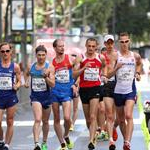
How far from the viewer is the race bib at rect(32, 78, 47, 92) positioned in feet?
42.0

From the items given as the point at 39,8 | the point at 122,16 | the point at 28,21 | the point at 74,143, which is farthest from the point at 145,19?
the point at 74,143

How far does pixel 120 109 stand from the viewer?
13141mm

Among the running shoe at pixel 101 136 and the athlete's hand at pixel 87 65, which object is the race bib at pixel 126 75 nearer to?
the athlete's hand at pixel 87 65

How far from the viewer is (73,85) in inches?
536

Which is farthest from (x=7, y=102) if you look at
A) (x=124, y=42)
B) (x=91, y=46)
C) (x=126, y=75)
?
(x=124, y=42)

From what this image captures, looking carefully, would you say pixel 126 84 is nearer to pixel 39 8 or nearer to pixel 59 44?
pixel 59 44

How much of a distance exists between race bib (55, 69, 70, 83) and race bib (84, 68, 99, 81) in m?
0.33

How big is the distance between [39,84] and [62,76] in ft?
2.07

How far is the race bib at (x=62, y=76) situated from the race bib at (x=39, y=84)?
0.51 m

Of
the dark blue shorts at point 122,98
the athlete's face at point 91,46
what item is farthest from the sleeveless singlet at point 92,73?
the dark blue shorts at point 122,98

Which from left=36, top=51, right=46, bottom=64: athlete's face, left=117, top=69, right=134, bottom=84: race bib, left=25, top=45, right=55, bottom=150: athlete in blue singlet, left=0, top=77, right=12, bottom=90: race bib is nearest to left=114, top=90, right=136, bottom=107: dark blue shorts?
left=117, top=69, right=134, bottom=84: race bib

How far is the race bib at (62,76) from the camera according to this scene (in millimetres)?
13266

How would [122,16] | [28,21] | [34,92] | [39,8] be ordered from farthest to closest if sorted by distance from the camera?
[122,16], [39,8], [28,21], [34,92]

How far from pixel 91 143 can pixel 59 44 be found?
1771 millimetres
